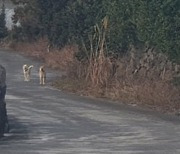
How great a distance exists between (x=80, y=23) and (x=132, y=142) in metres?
20.3

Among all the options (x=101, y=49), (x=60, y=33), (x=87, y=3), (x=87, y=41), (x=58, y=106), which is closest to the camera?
(x=58, y=106)

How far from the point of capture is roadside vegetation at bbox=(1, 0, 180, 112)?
78.7 ft

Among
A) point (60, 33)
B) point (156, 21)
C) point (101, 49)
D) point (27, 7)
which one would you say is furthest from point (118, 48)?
point (27, 7)

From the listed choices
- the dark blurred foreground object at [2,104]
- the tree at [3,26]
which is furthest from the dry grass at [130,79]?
the tree at [3,26]

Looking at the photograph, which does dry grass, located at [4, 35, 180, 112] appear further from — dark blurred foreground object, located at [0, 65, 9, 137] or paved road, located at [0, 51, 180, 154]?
dark blurred foreground object, located at [0, 65, 9, 137]

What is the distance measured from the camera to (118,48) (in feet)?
94.8

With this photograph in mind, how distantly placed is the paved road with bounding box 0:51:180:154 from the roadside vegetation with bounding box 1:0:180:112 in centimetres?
89

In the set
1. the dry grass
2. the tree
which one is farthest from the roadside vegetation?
the tree

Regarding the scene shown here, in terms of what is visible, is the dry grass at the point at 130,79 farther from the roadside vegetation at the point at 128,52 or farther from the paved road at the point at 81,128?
the paved road at the point at 81,128

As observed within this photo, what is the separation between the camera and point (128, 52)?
94.5 ft

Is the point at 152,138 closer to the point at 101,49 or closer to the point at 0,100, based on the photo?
the point at 0,100

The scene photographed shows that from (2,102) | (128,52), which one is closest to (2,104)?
(2,102)

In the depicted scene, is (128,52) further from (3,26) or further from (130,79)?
(3,26)

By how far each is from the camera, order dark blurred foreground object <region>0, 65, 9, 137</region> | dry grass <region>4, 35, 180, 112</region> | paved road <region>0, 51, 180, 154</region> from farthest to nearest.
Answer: dry grass <region>4, 35, 180, 112</region> < dark blurred foreground object <region>0, 65, 9, 137</region> < paved road <region>0, 51, 180, 154</region>
